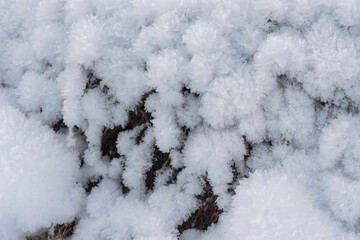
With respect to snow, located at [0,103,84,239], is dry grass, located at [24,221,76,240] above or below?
below

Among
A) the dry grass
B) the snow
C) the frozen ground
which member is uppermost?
A: the frozen ground

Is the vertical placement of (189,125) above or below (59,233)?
above

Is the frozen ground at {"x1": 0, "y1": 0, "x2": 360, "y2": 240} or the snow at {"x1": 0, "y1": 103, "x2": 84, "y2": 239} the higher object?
the frozen ground at {"x1": 0, "y1": 0, "x2": 360, "y2": 240}

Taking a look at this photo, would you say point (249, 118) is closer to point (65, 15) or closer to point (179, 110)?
point (179, 110)

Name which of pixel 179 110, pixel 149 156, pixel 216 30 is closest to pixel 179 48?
pixel 216 30

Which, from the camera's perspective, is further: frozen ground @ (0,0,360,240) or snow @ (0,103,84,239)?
snow @ (0,103,84,239)

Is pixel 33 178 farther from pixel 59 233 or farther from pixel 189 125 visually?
pixel 189 125

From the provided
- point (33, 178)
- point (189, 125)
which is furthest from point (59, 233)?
point (189, 125)

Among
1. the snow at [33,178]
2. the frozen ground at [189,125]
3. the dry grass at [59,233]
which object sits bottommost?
the dry grass at [59,233]
